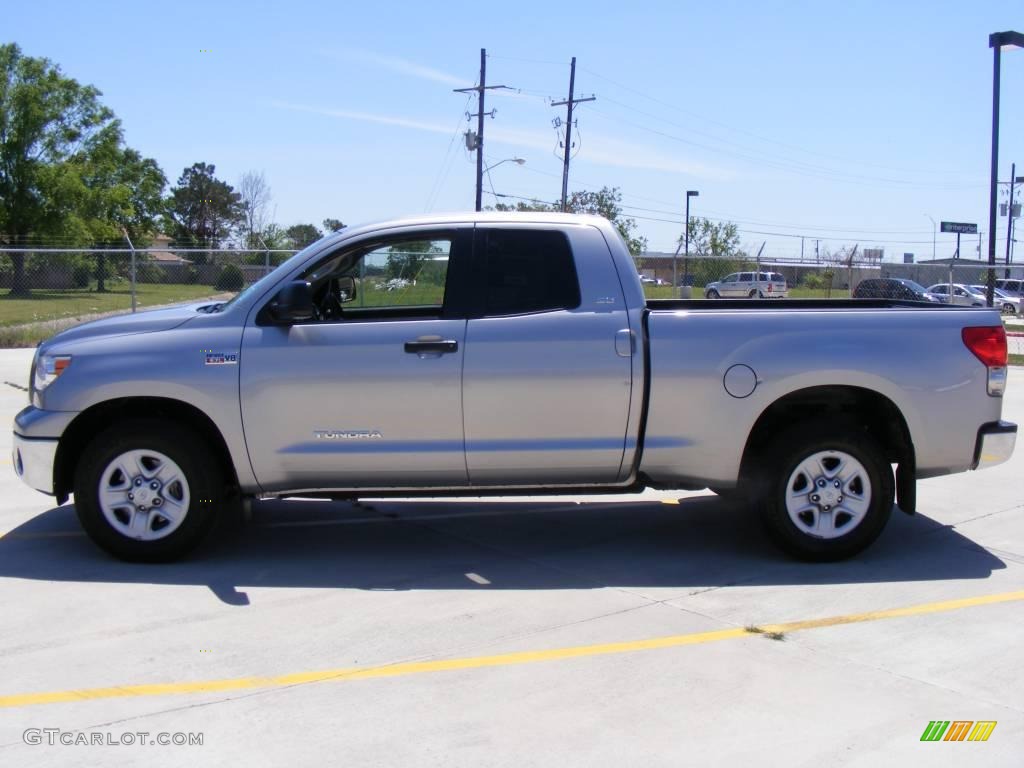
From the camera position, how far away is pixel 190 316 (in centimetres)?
616

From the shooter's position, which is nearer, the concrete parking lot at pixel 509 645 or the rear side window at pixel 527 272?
the concrete parking lot at pixel 509 645

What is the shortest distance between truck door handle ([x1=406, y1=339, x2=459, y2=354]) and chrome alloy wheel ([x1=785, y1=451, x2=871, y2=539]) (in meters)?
2.09

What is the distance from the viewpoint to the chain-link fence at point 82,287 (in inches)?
822

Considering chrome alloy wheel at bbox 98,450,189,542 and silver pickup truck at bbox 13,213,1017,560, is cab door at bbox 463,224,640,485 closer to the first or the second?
silver pickup truck at bbox 13,213,1017,560

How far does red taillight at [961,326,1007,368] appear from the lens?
20.3 ft

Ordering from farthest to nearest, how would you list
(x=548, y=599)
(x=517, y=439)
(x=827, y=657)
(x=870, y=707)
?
(x=517, y=439), (x=548, y=599), (x=827, y=657), (x=870, y=707)

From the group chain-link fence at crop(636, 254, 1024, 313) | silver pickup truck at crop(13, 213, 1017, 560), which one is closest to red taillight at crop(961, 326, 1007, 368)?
silver pickup truck at crop(13, 213, 1017, 560)

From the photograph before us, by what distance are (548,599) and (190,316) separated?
2.61 metres

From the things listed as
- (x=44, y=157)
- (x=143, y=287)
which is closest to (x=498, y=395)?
(x=143, y=287)

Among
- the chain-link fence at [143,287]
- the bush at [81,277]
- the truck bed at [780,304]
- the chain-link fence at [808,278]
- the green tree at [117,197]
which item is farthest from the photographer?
the green tree at [117,197]

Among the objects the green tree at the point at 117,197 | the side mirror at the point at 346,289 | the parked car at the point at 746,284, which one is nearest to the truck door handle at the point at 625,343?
the side mirror at the point at 346,289

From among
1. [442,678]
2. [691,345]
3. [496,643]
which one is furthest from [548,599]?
[691,345]

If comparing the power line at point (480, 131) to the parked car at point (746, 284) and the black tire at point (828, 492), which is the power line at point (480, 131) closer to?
the parked car at point (746, 284)

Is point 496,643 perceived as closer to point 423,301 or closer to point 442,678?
point 442,678
